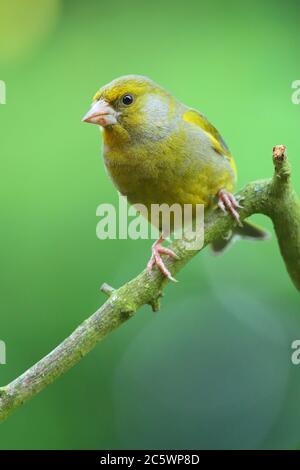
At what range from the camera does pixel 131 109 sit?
2840 mm

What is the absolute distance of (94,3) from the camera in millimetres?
4148

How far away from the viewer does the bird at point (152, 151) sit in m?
2.79

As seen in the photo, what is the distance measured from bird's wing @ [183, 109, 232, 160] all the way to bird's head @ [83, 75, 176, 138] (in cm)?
15

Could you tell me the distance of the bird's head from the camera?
279cm

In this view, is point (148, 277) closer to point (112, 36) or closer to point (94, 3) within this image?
point (112, 36)

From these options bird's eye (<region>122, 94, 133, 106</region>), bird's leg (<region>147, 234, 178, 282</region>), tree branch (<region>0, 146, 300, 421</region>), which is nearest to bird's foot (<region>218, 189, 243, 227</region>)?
tree branch (<region>0, 146, 300, 421</region>)

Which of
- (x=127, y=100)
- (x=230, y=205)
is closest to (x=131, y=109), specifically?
(x=127, y=100)

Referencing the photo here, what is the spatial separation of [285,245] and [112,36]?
202 centimetres

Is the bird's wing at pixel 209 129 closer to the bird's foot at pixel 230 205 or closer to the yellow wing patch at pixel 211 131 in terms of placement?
the yellow wing patch at pixel 211 131

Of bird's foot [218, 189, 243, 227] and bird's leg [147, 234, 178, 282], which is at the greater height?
bird's foot [218, 189, 243, 227]

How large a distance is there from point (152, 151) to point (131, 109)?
7.7 inches

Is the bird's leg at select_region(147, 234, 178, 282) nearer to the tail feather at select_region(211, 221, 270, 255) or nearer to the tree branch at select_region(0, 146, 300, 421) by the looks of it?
the tree branch at select_region(0, 146, 300, 421)

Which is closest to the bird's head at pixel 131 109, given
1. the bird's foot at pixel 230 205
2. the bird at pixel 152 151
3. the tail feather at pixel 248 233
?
the bird at pixel 152 151

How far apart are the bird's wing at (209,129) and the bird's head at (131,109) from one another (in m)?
0.15
